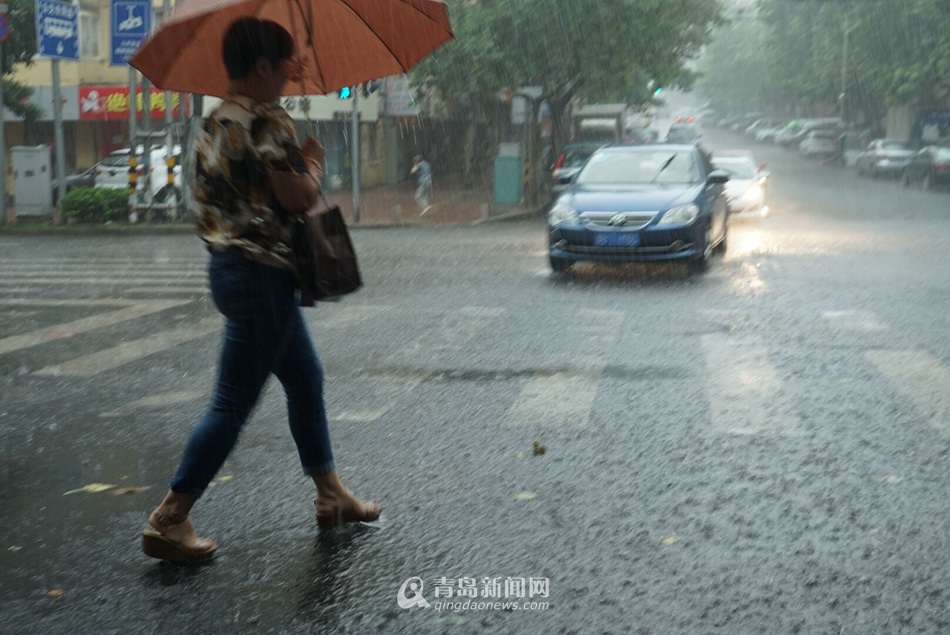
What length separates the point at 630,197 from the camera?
1370cm

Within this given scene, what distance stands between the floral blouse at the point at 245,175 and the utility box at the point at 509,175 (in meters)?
26.7

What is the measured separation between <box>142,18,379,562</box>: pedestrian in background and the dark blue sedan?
9.09 metres

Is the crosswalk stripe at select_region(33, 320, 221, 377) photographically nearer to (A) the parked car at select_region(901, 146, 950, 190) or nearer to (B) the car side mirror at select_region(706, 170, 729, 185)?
(B) the car side mirror at select_region(706, 170, 729, 185)

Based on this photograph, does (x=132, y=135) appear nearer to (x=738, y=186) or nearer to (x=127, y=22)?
(x=127, y=22)

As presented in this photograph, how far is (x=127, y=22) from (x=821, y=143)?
44912 mm

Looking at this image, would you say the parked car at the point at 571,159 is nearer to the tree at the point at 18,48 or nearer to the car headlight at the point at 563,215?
the tree at the point at 18,48

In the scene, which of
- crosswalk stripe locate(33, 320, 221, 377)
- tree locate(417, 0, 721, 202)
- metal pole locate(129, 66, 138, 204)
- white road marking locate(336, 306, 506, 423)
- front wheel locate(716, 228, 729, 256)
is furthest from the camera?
tree locate(417, 0, 721, 202)

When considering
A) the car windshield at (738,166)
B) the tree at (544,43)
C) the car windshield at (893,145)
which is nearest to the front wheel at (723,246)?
the car windshield at (738,166)

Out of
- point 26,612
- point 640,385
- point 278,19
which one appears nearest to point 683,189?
point 640,385

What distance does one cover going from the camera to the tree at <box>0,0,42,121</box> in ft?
102

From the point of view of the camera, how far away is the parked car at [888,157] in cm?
4203

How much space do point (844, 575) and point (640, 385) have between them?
343 centimetres

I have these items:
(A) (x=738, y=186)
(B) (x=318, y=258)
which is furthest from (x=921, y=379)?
(A) (x=738, y=186)

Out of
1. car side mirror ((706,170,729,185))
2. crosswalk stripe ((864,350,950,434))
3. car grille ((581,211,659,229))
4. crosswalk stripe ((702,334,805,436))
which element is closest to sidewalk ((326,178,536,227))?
car side mirror ((706,170,729,185))
